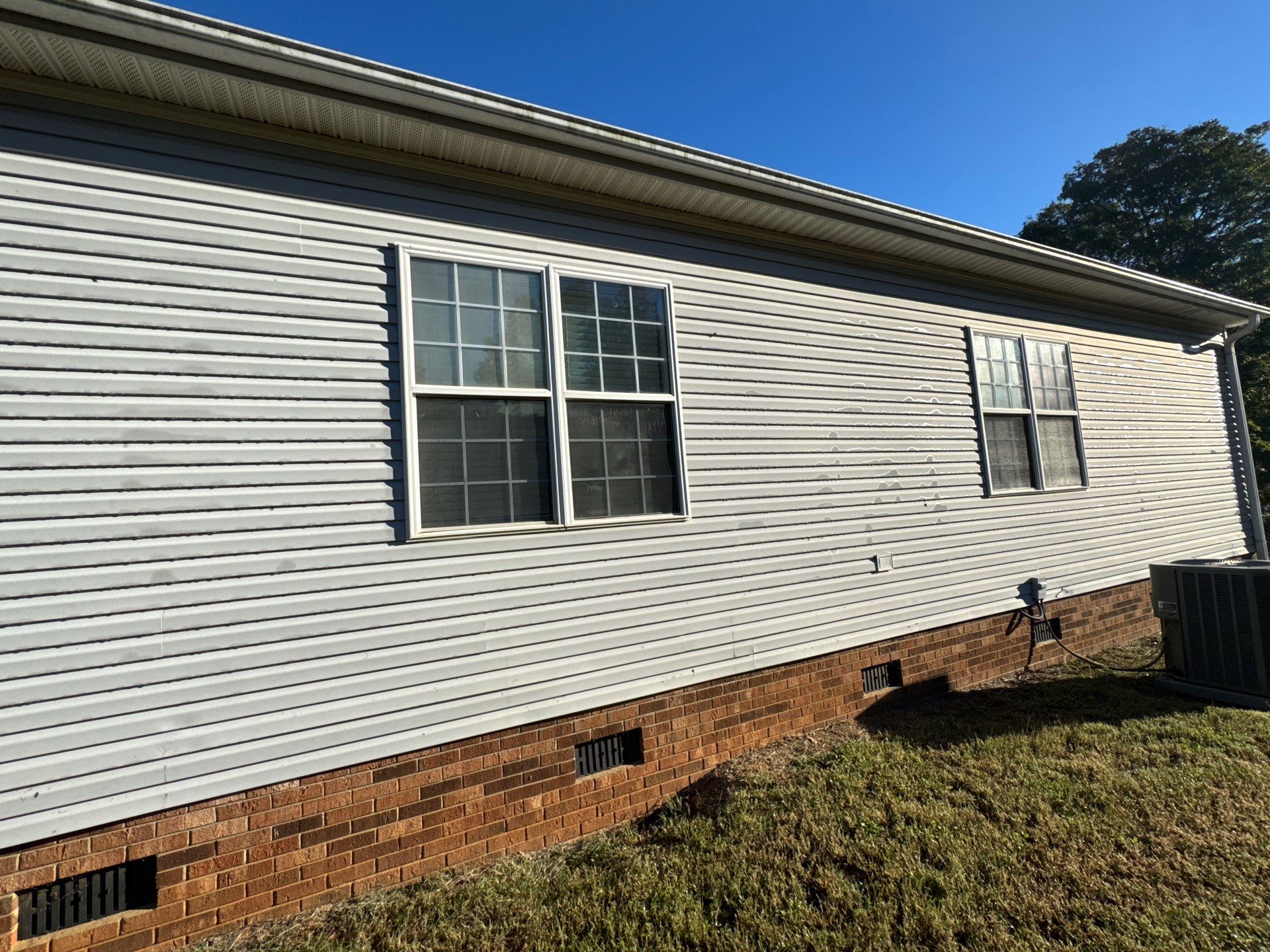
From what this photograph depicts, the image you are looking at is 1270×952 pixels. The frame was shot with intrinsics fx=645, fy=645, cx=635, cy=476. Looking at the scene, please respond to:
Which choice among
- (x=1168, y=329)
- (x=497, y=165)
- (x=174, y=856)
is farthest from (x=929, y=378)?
(x=174, y=856)

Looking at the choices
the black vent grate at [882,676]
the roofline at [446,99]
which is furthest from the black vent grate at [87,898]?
the black vent grate at [882,676]

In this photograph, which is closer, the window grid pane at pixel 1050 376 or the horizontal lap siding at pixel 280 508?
the horizontal lap siding at pixel 280 508

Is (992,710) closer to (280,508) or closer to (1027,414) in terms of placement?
(1027,414)

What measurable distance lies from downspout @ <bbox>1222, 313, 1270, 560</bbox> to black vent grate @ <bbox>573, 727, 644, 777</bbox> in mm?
9948

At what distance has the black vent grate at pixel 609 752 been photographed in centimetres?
386

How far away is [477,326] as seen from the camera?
12.2 ft

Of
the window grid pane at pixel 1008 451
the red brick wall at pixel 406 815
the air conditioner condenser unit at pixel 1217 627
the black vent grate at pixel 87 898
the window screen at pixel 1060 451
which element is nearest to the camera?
the black vent grate at pixel 87 898

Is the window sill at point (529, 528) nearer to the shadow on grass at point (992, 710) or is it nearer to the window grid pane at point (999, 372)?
the shadow on grass at point (992, 710)

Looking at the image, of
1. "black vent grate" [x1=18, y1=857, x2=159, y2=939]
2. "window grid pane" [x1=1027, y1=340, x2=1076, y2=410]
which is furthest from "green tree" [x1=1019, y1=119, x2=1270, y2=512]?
"black vent grate" [x1=18, y1=857, x2=159, y2=939]

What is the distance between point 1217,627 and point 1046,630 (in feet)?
4.75

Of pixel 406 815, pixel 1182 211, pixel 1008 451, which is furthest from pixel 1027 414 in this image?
pixel 1182 211

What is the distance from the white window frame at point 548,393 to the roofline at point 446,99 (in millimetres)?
695

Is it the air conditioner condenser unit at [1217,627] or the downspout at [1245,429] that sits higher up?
the downspout at [1245,429]

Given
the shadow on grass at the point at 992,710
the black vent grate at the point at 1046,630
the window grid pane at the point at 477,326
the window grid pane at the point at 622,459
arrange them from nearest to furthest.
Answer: the window grid pane at the point at 477,326
the window grid pane at the point at 622,459
the shadow on grass at the point at 992,710
the black vent grate at the point at 1046,630
